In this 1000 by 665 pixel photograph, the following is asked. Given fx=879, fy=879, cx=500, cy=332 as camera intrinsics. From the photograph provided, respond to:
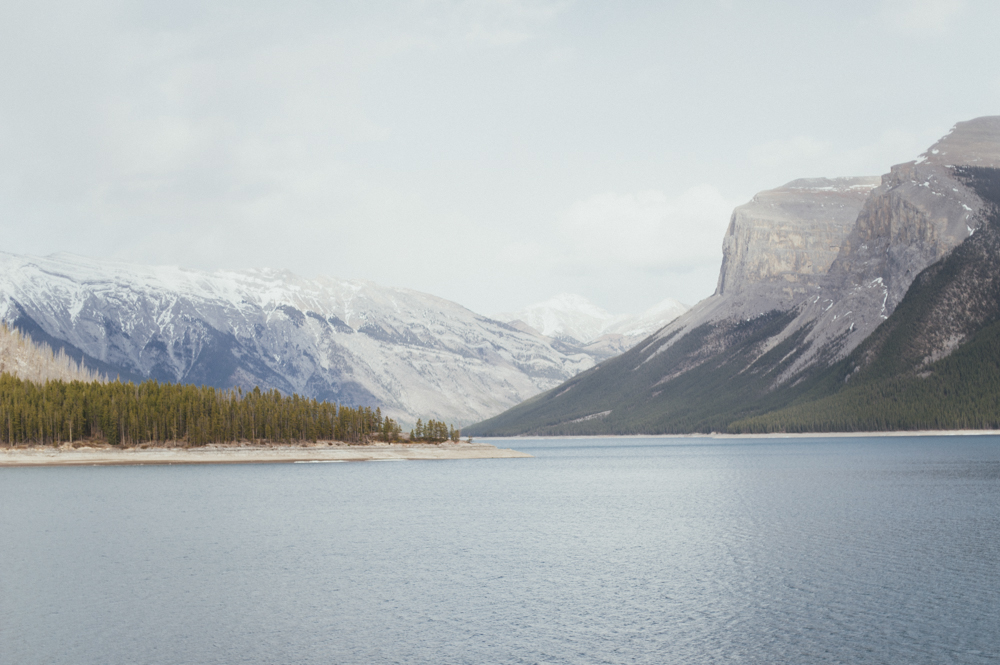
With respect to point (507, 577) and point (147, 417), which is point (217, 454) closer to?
point (147, 417)

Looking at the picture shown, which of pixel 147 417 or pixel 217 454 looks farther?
pixel 147 417

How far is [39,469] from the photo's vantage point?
149 metres

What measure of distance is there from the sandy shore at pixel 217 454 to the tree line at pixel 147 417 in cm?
346

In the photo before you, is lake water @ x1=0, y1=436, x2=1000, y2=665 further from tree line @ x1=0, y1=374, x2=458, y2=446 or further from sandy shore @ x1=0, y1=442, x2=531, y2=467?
tree line @ x1=0, y1=374, x2=458, y2=446

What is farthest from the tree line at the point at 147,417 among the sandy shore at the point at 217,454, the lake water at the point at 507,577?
the lake water at the point at 507,577

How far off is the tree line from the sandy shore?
3458mm

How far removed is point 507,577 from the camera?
5097 centimetres

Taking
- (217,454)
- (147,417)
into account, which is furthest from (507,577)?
(147,417)

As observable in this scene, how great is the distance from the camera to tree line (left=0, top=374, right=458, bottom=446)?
159625 millimetres

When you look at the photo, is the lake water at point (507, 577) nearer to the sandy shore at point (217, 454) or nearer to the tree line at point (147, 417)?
the sandy shore at point (217, 454)

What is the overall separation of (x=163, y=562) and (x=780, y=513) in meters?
51.2

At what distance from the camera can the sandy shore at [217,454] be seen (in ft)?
505

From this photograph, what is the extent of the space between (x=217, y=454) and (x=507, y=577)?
126 metres

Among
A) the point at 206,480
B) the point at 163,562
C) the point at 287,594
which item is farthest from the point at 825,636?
the point at 206,480
